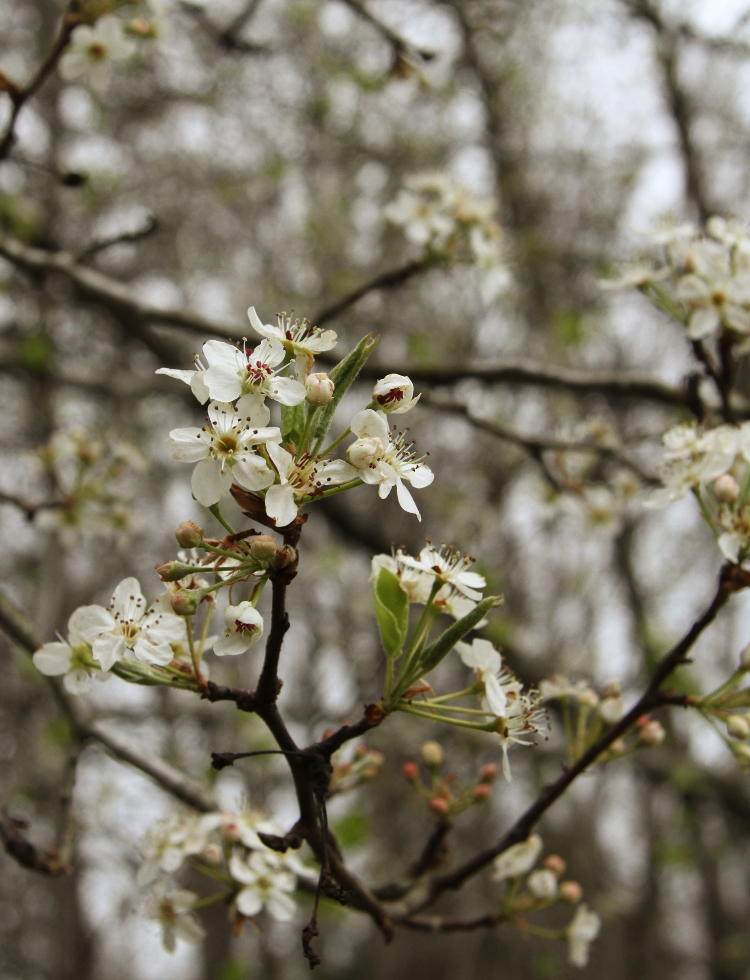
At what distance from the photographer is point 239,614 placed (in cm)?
123

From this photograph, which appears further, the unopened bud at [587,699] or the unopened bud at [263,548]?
the unopened bud at [587,699]

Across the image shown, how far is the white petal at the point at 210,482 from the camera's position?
3.82 ft

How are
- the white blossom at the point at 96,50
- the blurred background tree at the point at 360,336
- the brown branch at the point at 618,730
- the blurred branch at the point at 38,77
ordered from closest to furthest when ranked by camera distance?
the brown branch at the point at 618,730 < the blurred branch at the point at 38,77 < the white blossom at the point at 96,50 < the blurred background tree at the point at 360,336

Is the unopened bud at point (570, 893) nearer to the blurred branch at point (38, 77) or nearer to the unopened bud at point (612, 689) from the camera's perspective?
the unopened bud at point (612, 689)

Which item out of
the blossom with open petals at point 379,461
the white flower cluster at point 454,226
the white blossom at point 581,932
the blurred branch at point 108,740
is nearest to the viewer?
the blossom with open petals at point 379,461

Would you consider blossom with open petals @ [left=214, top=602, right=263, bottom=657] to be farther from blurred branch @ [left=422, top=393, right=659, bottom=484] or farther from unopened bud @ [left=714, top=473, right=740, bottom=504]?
blurred branch @ [left=422, top=393, right=659, bottom=484]

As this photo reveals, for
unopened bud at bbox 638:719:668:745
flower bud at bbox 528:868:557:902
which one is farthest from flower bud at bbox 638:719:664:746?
flower bud at bbox 528:868:557:902

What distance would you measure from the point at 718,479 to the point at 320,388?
87 centimetres

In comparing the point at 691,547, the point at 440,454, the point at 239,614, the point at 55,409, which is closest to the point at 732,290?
the point at 239,614

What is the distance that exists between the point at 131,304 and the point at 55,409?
9.71 ft

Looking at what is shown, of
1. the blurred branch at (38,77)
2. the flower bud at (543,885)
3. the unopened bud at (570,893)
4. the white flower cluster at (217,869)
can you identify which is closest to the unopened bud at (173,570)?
the white flower cluster at (217,869)

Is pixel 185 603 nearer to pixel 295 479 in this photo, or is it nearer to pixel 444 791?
pixel 295 479

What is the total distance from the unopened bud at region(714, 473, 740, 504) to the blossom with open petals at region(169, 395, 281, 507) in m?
0.86

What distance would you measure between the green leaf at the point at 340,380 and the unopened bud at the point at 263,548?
0.16m
